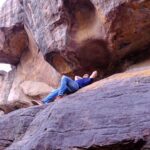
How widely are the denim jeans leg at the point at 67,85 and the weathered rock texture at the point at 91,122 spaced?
5.02 feet

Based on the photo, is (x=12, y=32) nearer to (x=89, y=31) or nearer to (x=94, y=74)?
(x=89, y=31)

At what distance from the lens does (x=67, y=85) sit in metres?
10.5

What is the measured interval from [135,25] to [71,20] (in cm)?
215

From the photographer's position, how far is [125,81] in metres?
8.79

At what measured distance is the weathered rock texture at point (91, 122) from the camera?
6.71 m

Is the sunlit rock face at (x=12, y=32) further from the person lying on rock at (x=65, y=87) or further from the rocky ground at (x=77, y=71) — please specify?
the person lying on rock at (x=65, y=87)

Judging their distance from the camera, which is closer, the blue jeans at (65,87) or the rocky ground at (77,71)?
the rocky ground at (77,71)

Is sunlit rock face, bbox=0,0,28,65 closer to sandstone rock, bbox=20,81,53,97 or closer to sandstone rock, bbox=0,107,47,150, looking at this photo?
sandstone rock, bbox=20,81,53,97

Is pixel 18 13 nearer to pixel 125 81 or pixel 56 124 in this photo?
pixel 125 81

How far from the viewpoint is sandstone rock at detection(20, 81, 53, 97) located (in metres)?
14.5

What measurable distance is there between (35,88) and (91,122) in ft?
25.6

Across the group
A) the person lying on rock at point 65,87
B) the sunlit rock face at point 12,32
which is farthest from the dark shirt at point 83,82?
the sunlit rock face at point 12,32

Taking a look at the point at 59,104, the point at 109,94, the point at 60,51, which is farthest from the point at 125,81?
the point at 60,51

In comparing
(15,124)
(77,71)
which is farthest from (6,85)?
(15,124)
